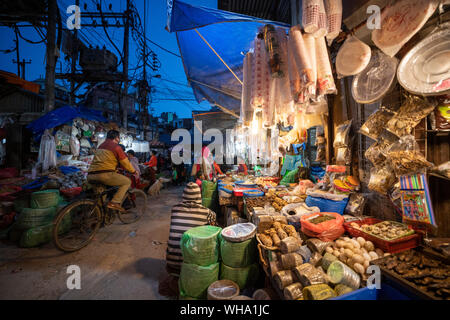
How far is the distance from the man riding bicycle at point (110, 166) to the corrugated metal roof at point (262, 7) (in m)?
5.93

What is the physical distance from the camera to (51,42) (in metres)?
7.35

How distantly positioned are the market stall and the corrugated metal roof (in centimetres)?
337

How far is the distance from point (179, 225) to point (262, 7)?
7.44 meters

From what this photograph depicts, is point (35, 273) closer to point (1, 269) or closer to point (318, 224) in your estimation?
point (1, 269)

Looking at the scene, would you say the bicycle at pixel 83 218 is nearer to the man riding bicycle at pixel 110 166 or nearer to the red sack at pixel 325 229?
the man riding bicycle at pixel 110 166

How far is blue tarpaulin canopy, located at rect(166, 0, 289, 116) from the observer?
2.83 metres

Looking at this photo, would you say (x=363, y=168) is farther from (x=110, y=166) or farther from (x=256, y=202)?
(x=110, y=166)

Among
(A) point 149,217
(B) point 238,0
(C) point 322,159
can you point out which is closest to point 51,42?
(B) point 238,0

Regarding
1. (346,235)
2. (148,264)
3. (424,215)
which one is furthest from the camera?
(148,264)

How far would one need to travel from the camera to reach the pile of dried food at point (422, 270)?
1297 mm

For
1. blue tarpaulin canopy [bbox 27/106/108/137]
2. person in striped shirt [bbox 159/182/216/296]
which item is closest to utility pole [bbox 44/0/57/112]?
blue tarpaulin canopy [bbox 27/106/108/137]

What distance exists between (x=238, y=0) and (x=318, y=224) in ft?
23.5

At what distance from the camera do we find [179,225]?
9.00 feet

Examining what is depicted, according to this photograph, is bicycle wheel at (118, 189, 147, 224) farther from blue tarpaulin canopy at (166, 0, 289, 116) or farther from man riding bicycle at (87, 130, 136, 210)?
blue tarpaulin canopy at (166, 0, 289, 116)
